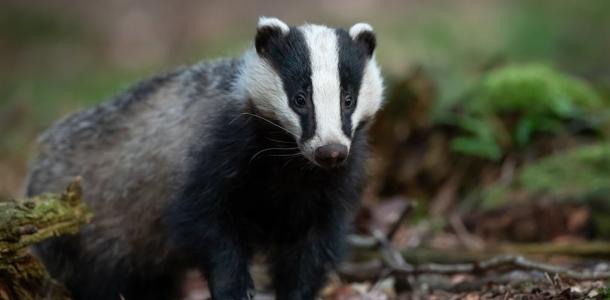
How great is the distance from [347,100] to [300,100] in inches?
10.0

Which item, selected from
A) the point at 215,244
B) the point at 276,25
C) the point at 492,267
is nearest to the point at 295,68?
the point at 276,25

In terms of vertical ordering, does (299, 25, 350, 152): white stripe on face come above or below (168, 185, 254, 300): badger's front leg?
above

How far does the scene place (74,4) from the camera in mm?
17000

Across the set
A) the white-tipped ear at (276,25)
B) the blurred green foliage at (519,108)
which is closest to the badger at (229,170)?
the white-tipped ear at (276,25)

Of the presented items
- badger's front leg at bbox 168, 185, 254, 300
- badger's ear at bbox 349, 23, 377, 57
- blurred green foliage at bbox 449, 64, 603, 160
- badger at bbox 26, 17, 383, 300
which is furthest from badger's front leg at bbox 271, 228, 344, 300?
blurred green foliage at bbox 449, 64, 603, 160

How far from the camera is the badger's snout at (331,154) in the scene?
13.4ft

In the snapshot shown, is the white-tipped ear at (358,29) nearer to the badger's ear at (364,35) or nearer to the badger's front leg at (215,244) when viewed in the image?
the badger's ear at (364,35)

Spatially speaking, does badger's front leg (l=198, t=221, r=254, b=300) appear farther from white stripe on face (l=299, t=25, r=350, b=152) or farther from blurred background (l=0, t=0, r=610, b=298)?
Result: blurred background (l=0, t=0, r=610, b=298)

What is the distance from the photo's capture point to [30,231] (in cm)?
422

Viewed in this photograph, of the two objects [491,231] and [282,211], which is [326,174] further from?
[491,231]

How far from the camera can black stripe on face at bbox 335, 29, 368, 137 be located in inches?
172

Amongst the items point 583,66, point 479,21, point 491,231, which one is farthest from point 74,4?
point 491,231

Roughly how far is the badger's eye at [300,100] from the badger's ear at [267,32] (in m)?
0.46

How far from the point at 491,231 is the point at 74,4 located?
12.5 m
